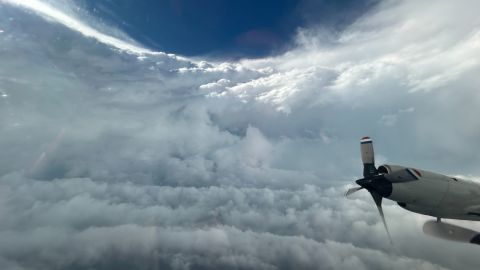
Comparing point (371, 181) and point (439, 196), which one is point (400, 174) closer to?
point (371, 181)

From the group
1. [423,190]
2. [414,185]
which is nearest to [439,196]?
[423,190]

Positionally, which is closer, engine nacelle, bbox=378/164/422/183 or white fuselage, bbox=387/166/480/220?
engine nacelle, bbox=378/164/422/183

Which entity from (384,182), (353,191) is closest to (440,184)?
(384,182)

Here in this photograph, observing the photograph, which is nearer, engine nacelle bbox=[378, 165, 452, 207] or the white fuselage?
engine nacelle bbox=[378, 165, 452, 207]

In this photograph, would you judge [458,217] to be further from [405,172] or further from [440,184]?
[405,172]

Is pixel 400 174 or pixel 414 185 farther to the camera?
pixel 414 185

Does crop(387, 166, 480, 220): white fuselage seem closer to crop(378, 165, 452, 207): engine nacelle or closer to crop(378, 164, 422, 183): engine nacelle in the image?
crop(378, 165, 452, 207): engine nacelle

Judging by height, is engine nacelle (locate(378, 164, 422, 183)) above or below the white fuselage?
above
